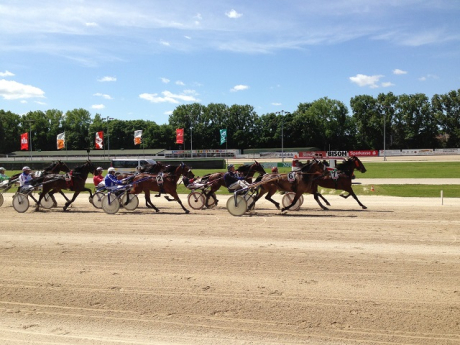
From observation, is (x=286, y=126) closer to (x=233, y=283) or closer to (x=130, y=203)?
(x=130, y=203)

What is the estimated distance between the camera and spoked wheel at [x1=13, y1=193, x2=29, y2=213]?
13.2 meters

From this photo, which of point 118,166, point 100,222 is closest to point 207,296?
point 100,222

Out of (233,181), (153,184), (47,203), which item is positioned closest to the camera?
(233,181)

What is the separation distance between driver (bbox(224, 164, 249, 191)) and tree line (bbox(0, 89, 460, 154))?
72.6 metres

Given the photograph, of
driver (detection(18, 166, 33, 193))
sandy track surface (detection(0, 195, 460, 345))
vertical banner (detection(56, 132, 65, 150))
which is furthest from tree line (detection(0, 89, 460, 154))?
sandy track surface (detection(0, 195, 460, 345))

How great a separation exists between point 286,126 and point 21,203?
7842cm

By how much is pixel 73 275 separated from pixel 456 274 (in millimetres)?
5191

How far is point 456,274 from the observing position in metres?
5.80

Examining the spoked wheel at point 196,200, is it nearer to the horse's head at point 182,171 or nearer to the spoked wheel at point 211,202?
the spoked wheel at point 211,202

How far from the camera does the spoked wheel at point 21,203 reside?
13180mm

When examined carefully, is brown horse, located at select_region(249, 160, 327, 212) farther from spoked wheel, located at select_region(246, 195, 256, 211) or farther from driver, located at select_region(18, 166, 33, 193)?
driver, located at select_region(18, 166, 33, 193)

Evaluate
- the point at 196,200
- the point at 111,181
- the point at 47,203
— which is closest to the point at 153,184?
the point at 111,181

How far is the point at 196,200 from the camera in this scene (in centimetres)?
1347

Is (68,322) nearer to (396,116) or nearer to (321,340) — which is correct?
(321,340)
